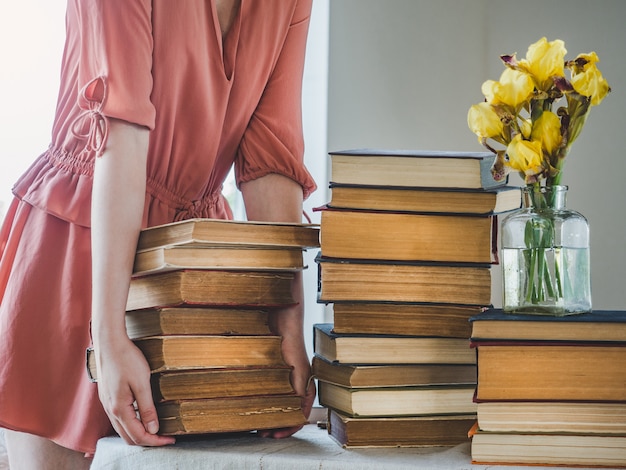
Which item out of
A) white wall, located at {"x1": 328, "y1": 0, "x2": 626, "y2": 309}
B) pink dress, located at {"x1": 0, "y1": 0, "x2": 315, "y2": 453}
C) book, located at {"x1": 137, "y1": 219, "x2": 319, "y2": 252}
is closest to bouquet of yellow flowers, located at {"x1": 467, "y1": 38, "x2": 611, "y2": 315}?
book, located at {"x1": 137, "y1": 219, "x2": 319, "y2": 252}

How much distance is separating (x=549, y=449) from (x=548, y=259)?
23 cm

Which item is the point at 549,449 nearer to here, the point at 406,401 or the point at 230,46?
the point at 406,401

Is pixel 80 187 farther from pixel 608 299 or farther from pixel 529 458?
pixel 608 299

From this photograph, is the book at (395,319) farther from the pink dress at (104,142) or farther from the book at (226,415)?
Result: the pink dress at (104,142)

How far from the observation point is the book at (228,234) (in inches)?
33.4

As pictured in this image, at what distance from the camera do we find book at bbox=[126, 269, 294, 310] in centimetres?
88

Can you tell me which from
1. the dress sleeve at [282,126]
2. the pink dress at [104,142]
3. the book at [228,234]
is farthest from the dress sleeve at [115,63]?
the dress sleeve at [282,126]

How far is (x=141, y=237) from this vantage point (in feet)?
3.04

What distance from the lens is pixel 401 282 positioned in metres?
0.89

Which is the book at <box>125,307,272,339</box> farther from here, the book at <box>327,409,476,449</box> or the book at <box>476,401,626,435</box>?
the book at <box>476,401,626,435</box>

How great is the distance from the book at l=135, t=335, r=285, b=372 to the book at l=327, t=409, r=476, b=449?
0.13m

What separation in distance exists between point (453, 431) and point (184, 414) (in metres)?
0.32

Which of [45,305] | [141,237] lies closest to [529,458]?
[141,237]

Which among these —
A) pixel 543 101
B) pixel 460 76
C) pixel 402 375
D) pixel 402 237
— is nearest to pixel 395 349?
pixel 402 375
